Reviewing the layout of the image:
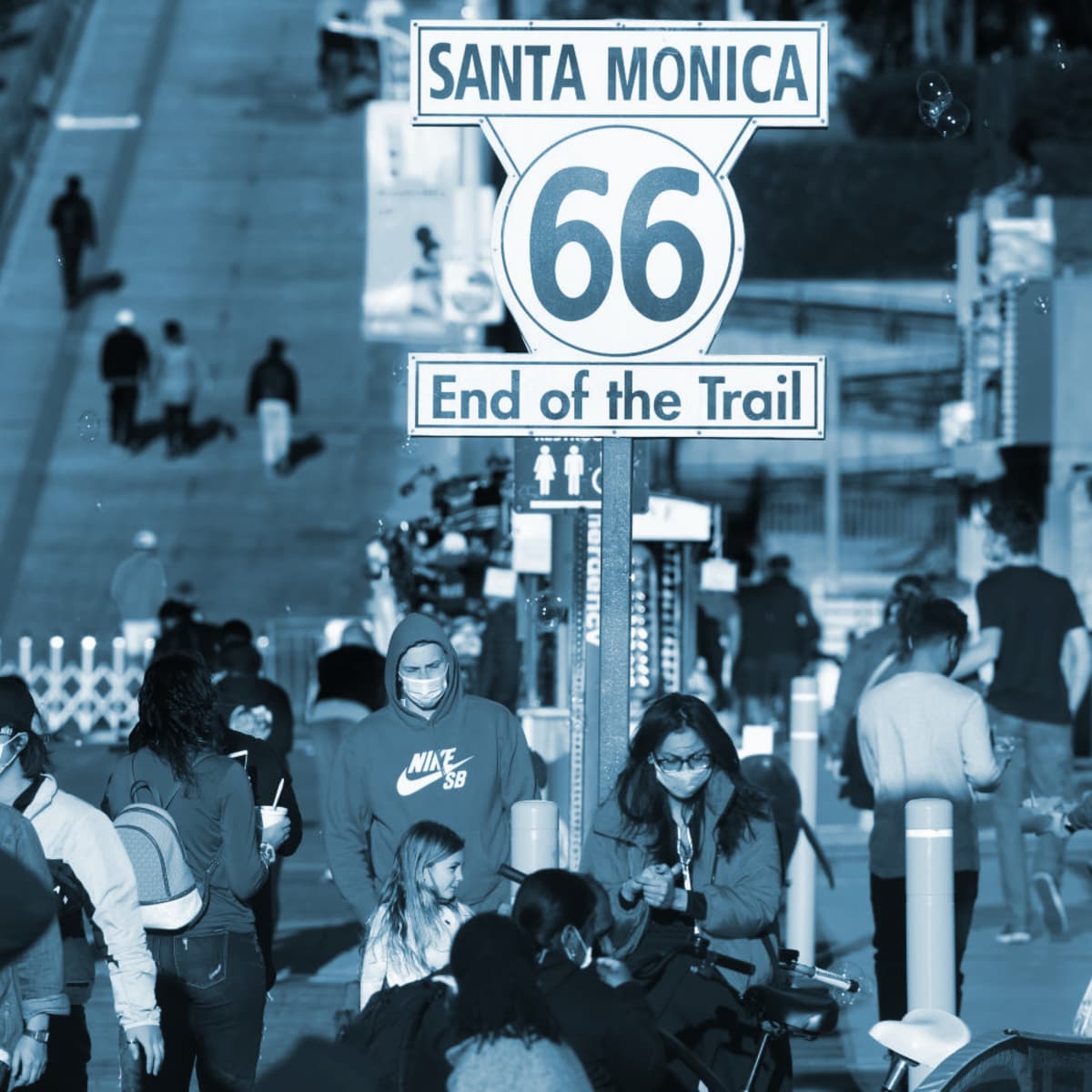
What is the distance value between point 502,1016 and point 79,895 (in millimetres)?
1625

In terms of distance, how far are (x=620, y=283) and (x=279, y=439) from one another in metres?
23.9

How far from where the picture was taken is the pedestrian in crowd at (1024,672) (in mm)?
11188

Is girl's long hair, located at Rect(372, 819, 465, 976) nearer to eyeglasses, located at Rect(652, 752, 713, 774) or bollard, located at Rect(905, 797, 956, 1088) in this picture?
eyeglasses, located at Rect(652, 752, 713, 774)

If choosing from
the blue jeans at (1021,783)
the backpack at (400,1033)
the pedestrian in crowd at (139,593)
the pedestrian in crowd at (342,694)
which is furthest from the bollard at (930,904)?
the pedestrian in crowd at (139,593)

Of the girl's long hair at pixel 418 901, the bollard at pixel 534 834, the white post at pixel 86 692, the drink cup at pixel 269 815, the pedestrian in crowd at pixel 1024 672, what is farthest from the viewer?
the white post at pixel 86 692

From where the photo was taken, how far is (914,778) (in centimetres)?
866

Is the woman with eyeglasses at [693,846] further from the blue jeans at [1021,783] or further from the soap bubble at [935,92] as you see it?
the blue jeans at [1021,783]

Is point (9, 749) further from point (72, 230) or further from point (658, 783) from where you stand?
point (72, 230)

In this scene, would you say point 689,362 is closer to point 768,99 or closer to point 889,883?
point 768,99

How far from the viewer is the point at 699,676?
18469 millimetres

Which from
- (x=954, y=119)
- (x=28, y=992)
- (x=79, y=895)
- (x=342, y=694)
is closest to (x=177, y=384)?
(x=342, y=694)

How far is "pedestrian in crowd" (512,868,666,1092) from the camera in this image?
17.3 ft

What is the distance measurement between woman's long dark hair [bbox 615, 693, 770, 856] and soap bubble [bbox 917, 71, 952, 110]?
3511 mm

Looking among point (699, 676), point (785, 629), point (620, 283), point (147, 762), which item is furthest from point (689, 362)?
point (785, 629)
